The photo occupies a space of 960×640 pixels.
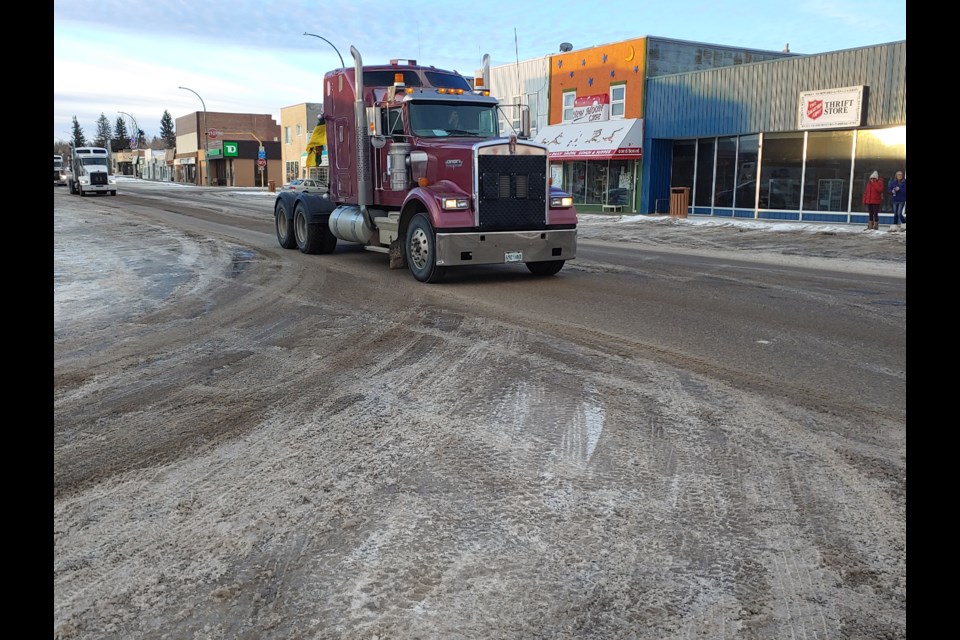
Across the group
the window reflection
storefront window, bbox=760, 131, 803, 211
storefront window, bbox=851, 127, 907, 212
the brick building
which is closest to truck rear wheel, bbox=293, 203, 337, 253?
the window reflection

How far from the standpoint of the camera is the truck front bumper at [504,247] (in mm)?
11422

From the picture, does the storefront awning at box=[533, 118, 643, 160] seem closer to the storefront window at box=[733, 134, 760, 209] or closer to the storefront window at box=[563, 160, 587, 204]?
the storefront window at box=[563, 160, 587, 204]

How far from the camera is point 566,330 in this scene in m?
8.28

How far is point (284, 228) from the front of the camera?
17219 millimetres

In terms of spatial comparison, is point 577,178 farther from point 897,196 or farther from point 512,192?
point 512,192

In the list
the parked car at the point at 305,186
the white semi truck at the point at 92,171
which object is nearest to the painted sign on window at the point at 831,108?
the parked car at the point at 305,186

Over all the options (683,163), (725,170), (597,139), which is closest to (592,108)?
(597,139)

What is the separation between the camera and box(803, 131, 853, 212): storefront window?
84.5 feet

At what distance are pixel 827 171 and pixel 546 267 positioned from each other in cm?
1778

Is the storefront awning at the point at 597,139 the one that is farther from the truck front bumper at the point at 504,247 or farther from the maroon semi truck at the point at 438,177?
the truck front bumper at the point at 504,247

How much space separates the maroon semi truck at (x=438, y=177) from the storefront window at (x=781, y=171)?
16998 millimetres
